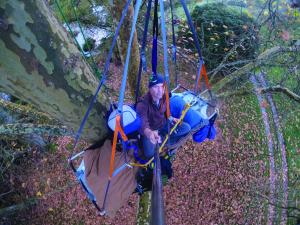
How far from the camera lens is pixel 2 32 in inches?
51.9

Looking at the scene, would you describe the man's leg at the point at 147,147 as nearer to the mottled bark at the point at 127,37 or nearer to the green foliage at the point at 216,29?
the mottled bark at the point at 127,37

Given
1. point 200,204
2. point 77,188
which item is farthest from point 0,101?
point 200,204

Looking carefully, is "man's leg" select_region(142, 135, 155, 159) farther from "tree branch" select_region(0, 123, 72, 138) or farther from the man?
"tree branch" select_region(0, 123, 72, 138)

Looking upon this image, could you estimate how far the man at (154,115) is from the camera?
2584 mm

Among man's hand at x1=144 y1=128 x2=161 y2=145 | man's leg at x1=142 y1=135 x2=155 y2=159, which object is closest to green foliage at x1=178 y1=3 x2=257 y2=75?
man's leg at x1=142 y1=135 x2=155 y2=159

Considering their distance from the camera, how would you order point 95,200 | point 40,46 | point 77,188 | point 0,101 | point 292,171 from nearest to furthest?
point 40,46
point 95,200
point 0,101
point 77,188
point 292,171

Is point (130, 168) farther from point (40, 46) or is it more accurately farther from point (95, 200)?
point (40, 46)

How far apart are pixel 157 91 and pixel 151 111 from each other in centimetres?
21

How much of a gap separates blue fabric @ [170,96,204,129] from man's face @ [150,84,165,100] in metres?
0.29

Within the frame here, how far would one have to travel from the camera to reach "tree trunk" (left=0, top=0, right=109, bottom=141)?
1351 millimetres

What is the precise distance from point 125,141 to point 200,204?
15.1 ft

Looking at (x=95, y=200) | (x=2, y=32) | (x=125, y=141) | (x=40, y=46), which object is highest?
(x=2, y=32)

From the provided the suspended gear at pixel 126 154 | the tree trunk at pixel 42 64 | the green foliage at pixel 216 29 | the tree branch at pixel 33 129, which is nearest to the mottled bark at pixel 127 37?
the suspended gear at pixel 126 154

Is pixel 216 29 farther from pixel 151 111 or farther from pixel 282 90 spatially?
pixel 151 111
